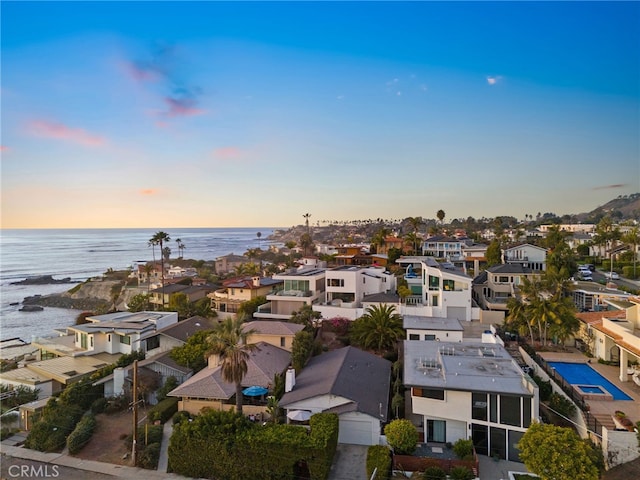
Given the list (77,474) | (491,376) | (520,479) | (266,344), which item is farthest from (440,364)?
(77,474)

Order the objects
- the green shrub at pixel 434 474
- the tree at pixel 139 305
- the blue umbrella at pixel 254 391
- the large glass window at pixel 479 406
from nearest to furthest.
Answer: the green shrub at pixel 434 474 < the large glass window at pixel 479 406 < the blue umbrella at pixel 254 391 < the tree at pixel 139 305

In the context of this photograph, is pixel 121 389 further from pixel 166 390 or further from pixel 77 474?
pixel 77 474

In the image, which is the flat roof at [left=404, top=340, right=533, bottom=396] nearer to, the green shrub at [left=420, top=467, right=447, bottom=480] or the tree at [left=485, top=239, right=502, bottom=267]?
the green shrub at [left=420, top=467, right=447, bottom=480]

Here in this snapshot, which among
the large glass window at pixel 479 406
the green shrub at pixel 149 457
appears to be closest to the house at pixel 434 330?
the large glass window at pixel 479 406

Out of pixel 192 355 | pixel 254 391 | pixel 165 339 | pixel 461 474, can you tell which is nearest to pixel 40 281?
pixel 165 339

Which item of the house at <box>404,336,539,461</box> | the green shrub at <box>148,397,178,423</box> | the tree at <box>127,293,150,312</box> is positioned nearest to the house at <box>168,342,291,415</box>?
the green shrub at <box>148,397,178,423</box>

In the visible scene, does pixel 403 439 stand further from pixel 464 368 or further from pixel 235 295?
pixel 235 295

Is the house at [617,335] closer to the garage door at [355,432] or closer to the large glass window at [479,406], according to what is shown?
the large glass window at [479,406]
